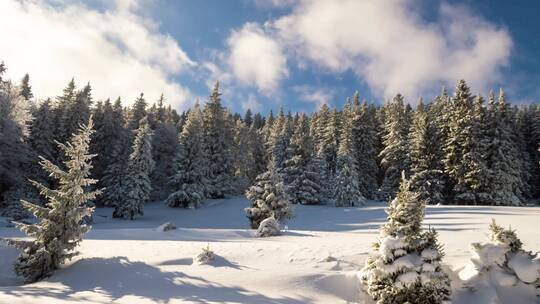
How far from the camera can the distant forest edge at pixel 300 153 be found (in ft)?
128

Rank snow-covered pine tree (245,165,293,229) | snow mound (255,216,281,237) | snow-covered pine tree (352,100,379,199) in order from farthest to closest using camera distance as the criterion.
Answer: snow-covered pine tree (352,100,379,199) → snow-covered pine tree (245,165,293,229) → snow mound (255,216,281,237)

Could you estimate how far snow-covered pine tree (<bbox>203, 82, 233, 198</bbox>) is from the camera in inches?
1924

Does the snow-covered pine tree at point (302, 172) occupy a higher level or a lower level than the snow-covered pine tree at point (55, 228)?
higher

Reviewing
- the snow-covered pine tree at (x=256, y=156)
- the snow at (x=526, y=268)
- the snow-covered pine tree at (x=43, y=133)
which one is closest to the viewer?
the snow at (x=526, y=268)

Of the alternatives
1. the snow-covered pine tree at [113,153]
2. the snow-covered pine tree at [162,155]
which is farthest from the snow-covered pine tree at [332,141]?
the snow-covered pine tree at [113,153]

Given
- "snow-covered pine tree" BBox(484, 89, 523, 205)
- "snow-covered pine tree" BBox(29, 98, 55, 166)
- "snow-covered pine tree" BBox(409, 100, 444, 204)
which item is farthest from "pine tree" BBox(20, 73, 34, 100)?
"snow-covered pine tree" BBox(484, 89, 523, 205)

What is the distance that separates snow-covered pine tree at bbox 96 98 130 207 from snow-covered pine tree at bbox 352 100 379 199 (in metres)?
27.8

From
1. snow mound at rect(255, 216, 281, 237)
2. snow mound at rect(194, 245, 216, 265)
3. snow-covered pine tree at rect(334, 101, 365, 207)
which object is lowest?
snow mound at rect(194, 245, 216, 265)

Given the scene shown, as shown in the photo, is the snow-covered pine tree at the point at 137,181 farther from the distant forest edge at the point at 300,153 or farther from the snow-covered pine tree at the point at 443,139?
the snow-covered pine tree at the point at 443,139

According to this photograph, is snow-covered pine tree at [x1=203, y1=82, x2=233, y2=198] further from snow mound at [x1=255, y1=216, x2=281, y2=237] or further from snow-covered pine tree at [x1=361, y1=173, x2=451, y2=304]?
snow-covered pine tree at [x1=361, y1=173, x2=451, y2=304]

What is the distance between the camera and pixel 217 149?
4978cm

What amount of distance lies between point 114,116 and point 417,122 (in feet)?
125

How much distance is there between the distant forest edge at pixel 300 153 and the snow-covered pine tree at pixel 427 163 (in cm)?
12

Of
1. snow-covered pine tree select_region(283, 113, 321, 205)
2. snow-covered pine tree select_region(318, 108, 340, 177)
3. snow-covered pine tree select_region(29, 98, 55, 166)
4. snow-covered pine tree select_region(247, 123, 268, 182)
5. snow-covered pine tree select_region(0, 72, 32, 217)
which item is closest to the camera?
snow-covered pine tree select_region(0, 72, 32, 217)
